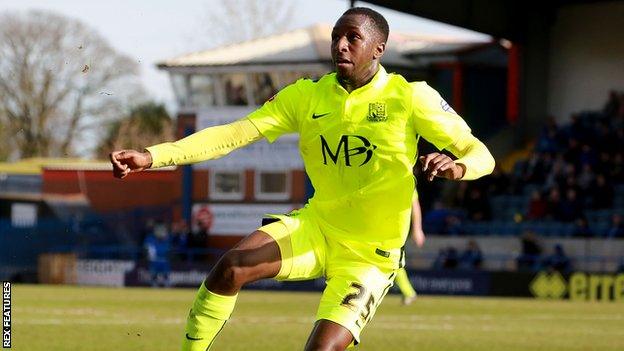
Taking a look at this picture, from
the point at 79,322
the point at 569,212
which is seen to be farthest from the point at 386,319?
the point at 569,212

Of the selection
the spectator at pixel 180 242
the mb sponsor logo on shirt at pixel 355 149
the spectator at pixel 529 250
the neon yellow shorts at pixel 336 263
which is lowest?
the spectator at pixel 180 242

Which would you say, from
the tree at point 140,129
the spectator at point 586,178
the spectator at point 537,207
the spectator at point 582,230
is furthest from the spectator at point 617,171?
the tree at point 140,129

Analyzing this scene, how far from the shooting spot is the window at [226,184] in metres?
49.5

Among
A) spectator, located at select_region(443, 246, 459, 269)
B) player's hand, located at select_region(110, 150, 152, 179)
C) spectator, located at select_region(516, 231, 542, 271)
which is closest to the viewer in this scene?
player's hand, located at select_region(110, 150, 152, 179)

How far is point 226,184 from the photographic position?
49.9 m

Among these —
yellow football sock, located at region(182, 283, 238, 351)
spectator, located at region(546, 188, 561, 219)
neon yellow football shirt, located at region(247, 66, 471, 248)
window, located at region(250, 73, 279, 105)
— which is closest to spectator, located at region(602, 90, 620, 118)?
spectator, located at region(546, 188, 561, 219)

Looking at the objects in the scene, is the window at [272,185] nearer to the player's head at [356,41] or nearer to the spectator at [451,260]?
the spectator at [451,260]

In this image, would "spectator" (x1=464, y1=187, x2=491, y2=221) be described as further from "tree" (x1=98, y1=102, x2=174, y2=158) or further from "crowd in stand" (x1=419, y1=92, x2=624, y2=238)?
"tree" (x1=98, y1=102, x2=174, y2=158)

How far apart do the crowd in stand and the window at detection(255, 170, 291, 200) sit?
950 centimetres

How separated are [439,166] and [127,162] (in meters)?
1.66

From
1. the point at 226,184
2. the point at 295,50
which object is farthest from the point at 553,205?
the point at 226,184

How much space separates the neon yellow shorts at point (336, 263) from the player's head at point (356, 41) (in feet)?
3.09

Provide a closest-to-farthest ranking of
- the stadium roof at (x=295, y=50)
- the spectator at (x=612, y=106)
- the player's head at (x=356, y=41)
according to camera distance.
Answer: the player's head at (x=356, y=41)
the spectator at (x=612, y=106)
the stadium roof at (x=295, y=50)

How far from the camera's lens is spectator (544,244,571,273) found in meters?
31.6
